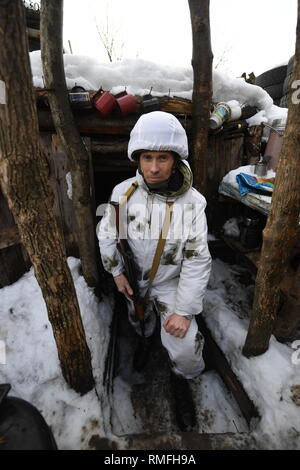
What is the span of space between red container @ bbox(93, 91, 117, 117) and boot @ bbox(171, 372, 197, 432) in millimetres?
3345

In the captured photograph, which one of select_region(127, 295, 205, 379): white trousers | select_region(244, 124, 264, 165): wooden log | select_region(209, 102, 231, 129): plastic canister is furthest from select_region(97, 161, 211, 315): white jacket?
select_region(244, 124, 264, 165): wooden log

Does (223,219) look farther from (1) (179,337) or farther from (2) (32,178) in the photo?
(2) (32,178)

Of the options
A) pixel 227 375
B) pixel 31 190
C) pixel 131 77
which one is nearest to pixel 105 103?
pixel 131 77

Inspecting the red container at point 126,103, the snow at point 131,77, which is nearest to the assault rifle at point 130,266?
the red container at point 126,103

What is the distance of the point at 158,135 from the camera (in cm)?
206

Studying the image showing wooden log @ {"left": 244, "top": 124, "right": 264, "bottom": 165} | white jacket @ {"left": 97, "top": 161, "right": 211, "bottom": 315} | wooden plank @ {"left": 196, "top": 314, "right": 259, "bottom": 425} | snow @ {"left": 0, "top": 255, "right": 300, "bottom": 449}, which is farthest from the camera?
wooden log @ {"left": 244, "top": 124, "right": 264, "bottom": 165}

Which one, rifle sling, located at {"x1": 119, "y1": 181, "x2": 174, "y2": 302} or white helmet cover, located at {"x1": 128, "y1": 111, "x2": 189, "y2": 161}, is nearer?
white helmet cover, located at {"x1": 128, "y1": 111, "x2": 189, "y2": 161}

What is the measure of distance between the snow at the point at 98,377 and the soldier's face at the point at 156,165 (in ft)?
6.09

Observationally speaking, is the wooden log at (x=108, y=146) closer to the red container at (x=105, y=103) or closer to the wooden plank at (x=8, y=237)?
the red container at (x=105, y=103)

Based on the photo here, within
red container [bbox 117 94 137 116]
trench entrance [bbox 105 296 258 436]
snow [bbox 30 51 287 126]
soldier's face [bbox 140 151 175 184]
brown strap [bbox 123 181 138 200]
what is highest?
snow [bbox 30 51 287 126]

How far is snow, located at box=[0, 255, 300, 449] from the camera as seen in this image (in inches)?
74.2

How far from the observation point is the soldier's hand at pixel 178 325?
2.31 meters

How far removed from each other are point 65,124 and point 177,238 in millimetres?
1750

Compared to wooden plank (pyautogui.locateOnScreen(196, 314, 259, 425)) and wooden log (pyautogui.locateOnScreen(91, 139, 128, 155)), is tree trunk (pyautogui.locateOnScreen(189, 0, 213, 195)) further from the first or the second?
wooden plank (pyautogui.locateOnScreen(196, 314, 259, 425))
